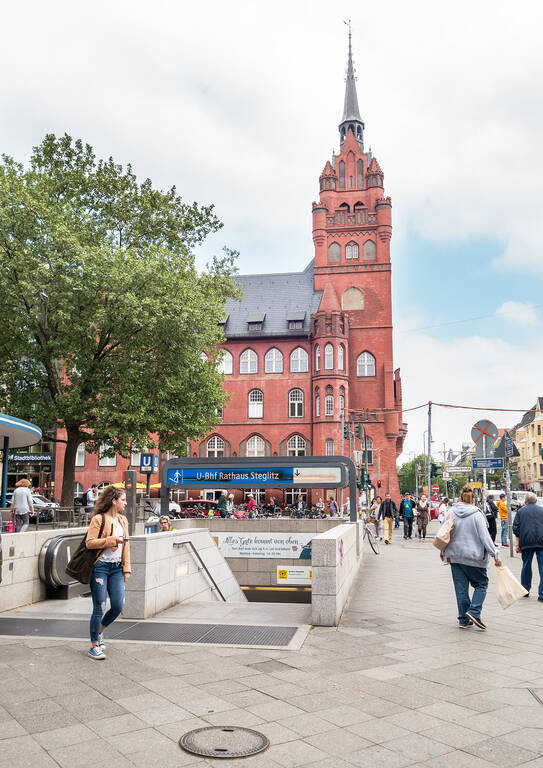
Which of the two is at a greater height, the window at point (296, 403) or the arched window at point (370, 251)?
the arched window at point (370, 251)

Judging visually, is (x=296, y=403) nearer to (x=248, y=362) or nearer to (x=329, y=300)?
(x=248, y=362)

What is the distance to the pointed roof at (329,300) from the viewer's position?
53656 mm

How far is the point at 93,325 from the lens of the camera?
25.1m

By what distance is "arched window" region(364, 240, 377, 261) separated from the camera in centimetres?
5656

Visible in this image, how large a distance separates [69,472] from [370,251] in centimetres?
3888

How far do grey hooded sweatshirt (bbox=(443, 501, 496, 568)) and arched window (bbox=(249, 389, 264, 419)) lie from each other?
46.3 m

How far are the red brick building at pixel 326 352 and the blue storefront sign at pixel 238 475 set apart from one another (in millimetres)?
34180

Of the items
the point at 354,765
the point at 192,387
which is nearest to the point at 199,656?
the point at 354,765

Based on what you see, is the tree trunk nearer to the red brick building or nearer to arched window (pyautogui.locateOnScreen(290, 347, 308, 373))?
the red brick building

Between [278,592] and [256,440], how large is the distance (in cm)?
3744

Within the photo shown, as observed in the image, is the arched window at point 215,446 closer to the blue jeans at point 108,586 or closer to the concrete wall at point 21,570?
the concrete wall at point 21,570

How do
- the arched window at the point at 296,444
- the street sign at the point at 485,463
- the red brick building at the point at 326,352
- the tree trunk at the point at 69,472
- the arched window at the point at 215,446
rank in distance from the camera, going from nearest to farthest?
1. the street sign at the point at 485,463
2. the tree trunk at the point at 69,472
3. the red brick building at the point at 326,352
4. the arched window at the point at 296,444
5. the arched window at the point at 215,446

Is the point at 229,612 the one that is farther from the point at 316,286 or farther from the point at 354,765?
the point at 316,286

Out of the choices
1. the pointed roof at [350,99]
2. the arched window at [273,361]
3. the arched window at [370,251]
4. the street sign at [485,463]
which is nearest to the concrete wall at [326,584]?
the street sign at [485,463]
